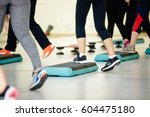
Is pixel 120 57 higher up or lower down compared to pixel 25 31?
lower down

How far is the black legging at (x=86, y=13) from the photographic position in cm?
364

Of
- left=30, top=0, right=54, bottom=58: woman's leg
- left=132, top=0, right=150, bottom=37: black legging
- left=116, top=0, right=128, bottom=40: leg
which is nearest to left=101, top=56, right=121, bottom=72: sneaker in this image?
left=30, top=0, right=54, bottom=58: woman's leg

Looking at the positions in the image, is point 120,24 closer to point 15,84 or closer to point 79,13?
point 79,13

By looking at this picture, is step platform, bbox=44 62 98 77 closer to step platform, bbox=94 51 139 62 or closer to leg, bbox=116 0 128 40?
step platform, bbox=94 51 139 62

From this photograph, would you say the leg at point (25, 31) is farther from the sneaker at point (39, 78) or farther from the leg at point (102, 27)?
the leg at point (102, 27)

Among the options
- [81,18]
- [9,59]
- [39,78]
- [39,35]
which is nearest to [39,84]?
[39,78]

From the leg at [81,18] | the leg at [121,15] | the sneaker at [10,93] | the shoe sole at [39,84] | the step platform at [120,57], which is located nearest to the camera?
the sneaker at [10,93]

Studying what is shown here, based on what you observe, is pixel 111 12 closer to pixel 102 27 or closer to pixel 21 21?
pixel 102 27

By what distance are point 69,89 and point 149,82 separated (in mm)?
707

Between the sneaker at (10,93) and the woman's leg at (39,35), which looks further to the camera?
the woman's leg at (39,35)

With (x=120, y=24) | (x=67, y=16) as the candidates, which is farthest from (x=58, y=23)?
(x=120, y=24)

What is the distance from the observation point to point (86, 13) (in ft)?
12.0

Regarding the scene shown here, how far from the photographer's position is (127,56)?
4.65 m

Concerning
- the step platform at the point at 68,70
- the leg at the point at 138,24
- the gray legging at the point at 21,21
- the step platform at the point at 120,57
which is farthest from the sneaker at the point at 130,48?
the gray legging at the point at 21,21
